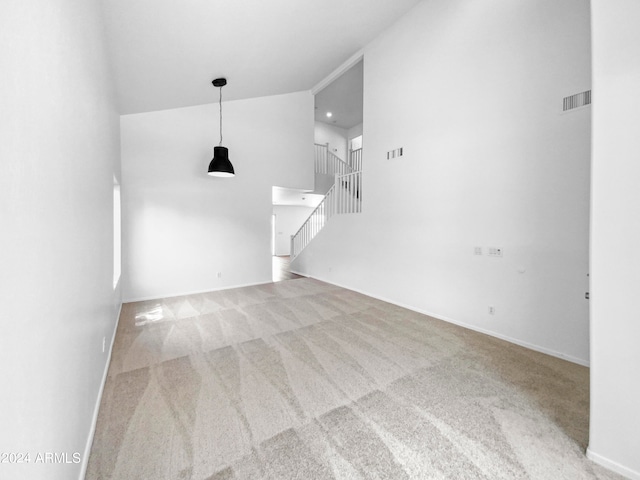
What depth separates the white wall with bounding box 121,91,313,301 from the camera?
4.86 m

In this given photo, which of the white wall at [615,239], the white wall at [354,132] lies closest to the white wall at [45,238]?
the white wall at [615,239]

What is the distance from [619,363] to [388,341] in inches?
78.4

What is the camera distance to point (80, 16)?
168 cm

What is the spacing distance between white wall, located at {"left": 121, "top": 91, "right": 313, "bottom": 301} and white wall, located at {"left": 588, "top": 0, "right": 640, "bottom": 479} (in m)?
5.53

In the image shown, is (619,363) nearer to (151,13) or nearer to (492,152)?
(492,152)

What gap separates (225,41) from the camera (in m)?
3.49

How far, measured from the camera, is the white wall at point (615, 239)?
4.87 feet

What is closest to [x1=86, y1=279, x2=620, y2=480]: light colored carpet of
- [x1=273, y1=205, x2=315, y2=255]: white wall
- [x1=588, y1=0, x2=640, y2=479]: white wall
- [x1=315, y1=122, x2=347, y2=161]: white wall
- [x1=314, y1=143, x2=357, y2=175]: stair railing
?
[x1=588, y1=0, x2=640, y2=479]: white wall

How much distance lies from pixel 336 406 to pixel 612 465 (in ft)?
5.48

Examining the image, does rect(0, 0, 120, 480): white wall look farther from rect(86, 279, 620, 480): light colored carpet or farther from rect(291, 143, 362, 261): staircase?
rect(291, 143, 362, 261): staircase

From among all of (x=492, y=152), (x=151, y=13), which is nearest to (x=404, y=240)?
(x=492, y=152)

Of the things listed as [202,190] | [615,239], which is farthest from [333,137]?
[615,239]

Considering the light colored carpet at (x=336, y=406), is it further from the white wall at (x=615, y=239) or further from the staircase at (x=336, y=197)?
the staircase at (x=336, y=197)

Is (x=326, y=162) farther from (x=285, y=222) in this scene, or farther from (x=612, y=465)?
(x=612, y=465)
